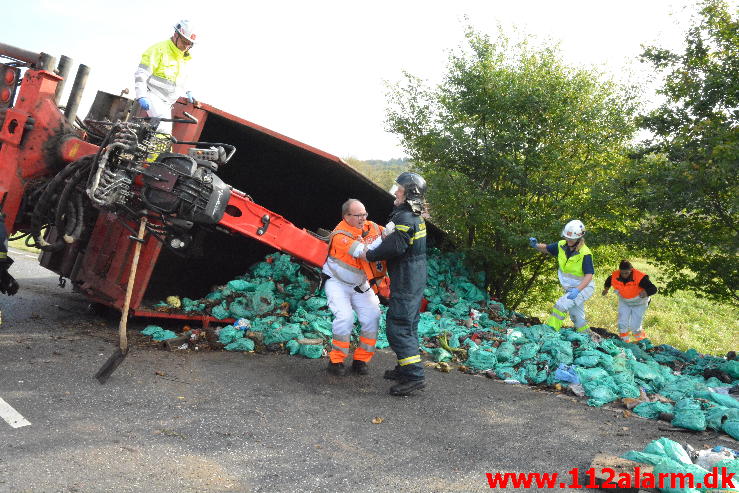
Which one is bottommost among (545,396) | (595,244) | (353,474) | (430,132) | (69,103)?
(353,474)

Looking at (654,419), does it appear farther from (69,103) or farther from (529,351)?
(69,103)

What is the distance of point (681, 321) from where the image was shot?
12602 mm

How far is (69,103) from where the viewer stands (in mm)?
5574

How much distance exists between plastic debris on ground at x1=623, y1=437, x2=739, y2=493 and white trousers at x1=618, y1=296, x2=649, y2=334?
4359mm

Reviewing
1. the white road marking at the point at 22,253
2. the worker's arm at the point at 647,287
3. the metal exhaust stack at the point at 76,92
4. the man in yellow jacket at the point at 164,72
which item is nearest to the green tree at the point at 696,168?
the worker's arm at the point at 647,287

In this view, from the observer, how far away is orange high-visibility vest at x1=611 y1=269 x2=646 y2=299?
7.89 m

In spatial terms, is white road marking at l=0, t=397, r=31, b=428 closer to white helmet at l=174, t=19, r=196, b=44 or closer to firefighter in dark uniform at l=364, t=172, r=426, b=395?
firefighter in dark uniform at l=364, t=172, r=426, b=395

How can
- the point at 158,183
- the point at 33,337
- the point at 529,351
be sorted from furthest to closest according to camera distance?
1. the point at 529,351
2. the point at 33,337
3. the point at 158,183

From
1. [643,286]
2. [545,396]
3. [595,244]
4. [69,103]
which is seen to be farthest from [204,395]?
[643,286]

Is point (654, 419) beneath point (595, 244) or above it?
beneath

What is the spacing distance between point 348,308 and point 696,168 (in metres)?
4.06

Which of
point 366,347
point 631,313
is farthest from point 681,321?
point 366,347

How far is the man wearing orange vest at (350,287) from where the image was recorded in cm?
486

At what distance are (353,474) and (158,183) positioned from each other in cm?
230
